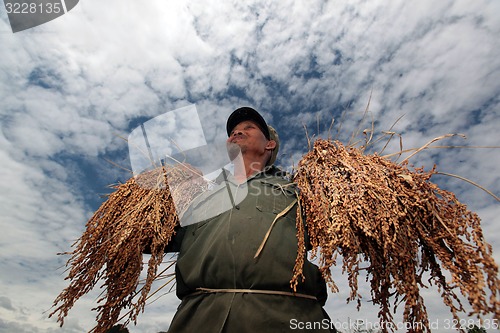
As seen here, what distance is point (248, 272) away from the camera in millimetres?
1979

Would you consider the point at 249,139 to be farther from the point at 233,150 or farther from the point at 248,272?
the point at 248,272

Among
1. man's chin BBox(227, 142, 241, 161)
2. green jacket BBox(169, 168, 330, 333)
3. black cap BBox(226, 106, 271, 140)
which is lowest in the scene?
green jacket BBox(169, 168, 330, 333)

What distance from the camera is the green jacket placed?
6.17 ft

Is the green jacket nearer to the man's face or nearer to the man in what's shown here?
the man

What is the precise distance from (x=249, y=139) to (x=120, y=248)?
1648mm

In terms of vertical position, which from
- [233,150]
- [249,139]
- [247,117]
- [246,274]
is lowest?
[246,274]

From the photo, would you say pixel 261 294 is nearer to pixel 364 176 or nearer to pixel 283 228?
pixel 283 228

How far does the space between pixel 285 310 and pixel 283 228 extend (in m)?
0.56

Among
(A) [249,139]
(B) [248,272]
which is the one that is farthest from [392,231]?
(A) [249,139]

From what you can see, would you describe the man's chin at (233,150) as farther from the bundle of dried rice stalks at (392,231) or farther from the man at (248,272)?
the bundle of dried rice stalks at (392,231)

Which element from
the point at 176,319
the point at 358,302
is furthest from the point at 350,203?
the point at 176,319

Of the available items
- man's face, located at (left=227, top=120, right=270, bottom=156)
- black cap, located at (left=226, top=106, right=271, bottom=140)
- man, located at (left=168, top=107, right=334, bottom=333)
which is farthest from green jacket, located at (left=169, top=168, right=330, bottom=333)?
black cap, located at (left=226, top=106, right=271, bottom=140)

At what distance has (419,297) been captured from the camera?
1.62 metres

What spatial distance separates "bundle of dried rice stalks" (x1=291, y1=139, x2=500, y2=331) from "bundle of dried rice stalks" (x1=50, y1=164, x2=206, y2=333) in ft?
4.23
